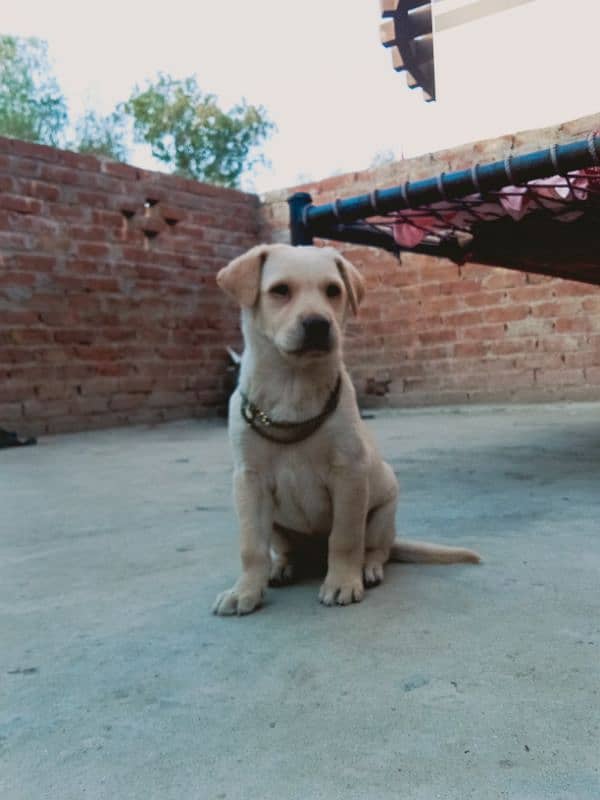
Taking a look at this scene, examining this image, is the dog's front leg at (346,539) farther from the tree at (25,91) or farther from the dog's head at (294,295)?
the tree at (25,91)

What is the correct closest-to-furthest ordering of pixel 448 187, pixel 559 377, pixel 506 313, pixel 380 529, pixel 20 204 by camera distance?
pixel 380 529 < pixel 448 187 < pixel 20 204 < pixel 559 377 < pixel 506 313

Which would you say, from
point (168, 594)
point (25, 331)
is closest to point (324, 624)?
point (168, 594)

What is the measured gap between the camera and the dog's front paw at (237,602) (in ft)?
5.50

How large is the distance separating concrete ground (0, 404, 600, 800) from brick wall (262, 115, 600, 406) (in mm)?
4090

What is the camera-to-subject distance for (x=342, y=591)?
1.71 meters

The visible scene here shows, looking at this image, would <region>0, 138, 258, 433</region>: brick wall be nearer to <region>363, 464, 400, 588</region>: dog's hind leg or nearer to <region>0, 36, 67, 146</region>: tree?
<region>363, 464, 400, 588</region>: dog's hind leg

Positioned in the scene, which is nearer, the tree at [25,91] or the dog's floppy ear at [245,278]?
the dog's floppy ear at [245,278]

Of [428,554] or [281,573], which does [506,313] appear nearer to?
[428,554]

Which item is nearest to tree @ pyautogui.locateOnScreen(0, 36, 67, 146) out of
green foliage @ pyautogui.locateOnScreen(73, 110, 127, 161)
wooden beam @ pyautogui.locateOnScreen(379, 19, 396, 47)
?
green foliage @ pyautogui.locateOnScreen(73, 110, 127, 161)

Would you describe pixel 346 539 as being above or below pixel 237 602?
above

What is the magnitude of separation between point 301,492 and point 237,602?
29cm

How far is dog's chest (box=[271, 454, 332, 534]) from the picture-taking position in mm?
1758

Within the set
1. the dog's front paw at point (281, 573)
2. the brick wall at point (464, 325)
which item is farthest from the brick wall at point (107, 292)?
the dog's front paw at point (281, 573)

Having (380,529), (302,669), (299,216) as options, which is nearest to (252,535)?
(380,529)
